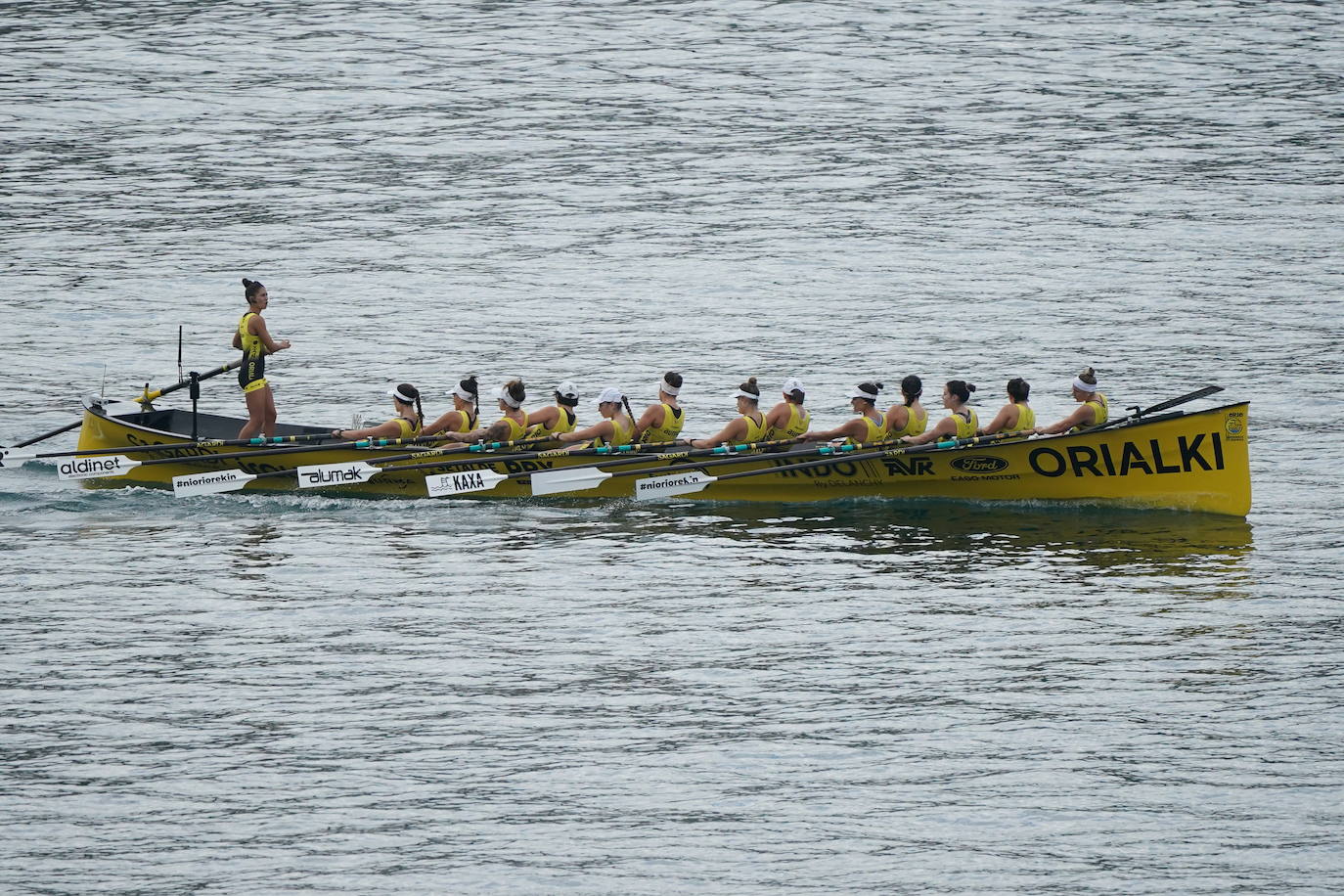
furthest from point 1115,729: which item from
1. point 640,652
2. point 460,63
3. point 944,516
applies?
point 460,63

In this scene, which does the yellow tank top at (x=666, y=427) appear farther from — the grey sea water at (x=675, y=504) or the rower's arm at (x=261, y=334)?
the rower's arm at (x=261, y=334)

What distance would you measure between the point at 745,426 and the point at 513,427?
3.00m

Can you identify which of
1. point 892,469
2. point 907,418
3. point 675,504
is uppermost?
point 907,418

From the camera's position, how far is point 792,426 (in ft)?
79.4

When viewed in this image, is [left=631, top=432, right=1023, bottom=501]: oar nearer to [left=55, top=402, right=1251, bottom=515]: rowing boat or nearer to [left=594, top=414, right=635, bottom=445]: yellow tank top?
[left=55, top=402, right=1251, bottom=515]: rowing boat

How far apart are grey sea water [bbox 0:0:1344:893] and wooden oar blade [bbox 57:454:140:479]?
18.2 inches

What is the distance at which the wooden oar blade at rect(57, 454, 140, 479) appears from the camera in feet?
82.7

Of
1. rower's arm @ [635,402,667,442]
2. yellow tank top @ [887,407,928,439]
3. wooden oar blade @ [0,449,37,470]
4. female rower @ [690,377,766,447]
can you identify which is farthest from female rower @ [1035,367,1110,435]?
wooden oar blade @ [0,449,37,470]

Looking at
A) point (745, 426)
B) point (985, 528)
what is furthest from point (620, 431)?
point (985, 528)

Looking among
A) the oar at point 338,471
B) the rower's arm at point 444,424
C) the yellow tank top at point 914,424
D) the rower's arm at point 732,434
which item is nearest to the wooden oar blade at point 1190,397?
the yellow tank top at point 914,424

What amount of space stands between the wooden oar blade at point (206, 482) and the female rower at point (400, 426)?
1.49 m

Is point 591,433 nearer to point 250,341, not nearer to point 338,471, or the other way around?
point 338,471

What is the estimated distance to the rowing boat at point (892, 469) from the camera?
22688 mm

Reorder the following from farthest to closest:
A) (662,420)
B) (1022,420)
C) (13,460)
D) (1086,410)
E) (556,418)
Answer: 1. (13,460)
2. (556,418)
3. (662,420)
4. (1022,420)
5. (1086,410)
